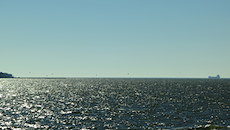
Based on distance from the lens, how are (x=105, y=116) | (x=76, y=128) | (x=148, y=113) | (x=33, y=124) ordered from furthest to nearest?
(x=148, y=113), (x=105, y=116), (x=33, y=124), (x=76, y=128)

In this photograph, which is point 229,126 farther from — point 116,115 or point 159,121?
point 116,115

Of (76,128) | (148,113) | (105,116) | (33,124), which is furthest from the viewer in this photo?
(148,113)

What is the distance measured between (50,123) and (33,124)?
10.5ft

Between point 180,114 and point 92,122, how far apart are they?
21.8 meters

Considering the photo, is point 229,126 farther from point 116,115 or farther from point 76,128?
point 76,128

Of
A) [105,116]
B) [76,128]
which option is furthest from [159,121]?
[76,128]

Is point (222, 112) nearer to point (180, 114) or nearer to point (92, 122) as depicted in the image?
point (180, 114)

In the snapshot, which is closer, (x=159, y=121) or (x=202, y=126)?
(x=202, y=126)

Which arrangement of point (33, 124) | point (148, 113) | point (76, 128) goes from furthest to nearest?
point (148, 113), point (33, 124), point (76, 128)

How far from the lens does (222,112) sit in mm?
62156

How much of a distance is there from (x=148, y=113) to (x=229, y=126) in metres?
20.0

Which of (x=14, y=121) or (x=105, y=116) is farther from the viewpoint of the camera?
(x=105, y=116)

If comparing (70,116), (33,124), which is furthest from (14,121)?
(70,116)

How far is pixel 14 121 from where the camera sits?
51.5 m
